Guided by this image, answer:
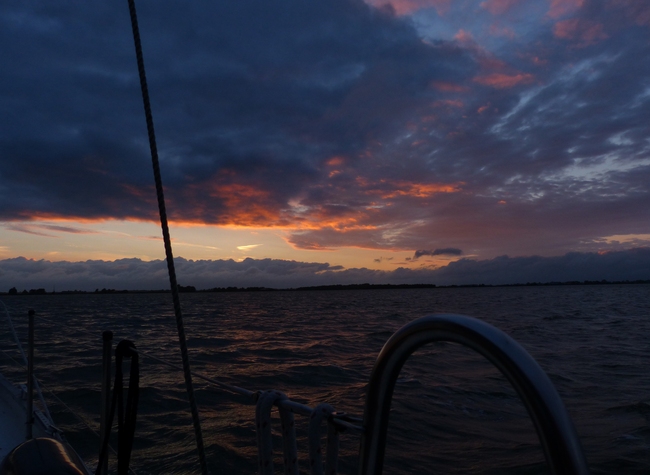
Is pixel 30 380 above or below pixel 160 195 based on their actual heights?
below

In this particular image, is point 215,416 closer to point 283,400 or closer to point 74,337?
point 283,400

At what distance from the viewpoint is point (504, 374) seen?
2.84 feet

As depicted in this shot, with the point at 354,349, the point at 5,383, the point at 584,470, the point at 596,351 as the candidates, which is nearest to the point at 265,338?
the point at 354,349

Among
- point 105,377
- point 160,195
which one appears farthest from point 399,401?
point 160,195

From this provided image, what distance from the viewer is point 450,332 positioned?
1011mm

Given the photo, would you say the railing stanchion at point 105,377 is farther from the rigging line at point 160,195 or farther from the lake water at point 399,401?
the lake water at point 399,401

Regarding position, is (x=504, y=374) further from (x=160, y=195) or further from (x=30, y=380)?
(x=30, y=380)

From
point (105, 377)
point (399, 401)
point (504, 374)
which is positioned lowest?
point (399, 401)

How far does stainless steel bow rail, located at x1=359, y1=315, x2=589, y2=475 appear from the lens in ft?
2.50

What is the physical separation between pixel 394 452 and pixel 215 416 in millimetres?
3430

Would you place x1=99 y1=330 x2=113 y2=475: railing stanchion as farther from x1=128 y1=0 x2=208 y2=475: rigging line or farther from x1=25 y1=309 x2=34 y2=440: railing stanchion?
x1=25 y1=309 x2=34 y2=440: railing stanchion

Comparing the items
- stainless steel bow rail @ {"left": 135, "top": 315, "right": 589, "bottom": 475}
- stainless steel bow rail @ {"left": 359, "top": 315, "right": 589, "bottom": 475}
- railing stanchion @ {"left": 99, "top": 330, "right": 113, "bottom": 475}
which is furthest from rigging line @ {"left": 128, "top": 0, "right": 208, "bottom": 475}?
stainless steel bow rail @ {"left": 359, "top": 315, "right": 589, "bottom": 475}

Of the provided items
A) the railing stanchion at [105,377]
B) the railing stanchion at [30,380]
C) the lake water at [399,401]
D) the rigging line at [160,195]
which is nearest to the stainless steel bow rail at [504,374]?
the rigging line at [160,195]

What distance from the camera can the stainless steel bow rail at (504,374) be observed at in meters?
0.76
